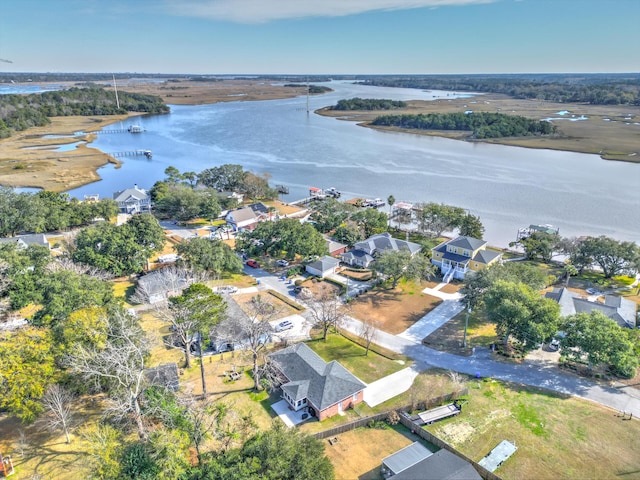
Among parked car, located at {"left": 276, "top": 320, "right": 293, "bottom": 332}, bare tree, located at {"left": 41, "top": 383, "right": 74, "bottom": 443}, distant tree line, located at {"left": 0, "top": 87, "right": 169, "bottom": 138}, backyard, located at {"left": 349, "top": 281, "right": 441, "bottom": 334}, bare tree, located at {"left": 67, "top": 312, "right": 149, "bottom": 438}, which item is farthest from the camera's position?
distant tree line, located at {"left": 0, "top": 87, "right": 169, "bottom": 138}

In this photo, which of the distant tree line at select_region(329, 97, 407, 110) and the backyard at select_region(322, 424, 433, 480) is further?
the distant tree line at select_region(329, 97, 407, 110)

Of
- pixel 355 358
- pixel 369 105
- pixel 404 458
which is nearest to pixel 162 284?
pixel 355 358

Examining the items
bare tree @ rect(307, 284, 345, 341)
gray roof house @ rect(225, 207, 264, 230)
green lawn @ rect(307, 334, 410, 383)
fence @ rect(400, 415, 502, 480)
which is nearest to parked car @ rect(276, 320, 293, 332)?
bare tree @ rect(307, 284, 345, 341)

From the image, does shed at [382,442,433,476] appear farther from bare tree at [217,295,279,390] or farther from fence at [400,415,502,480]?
bare tree at [217,295,279,390]

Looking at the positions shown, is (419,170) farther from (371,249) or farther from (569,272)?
(569,272)

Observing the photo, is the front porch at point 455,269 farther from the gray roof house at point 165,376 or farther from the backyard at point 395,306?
the gray roof house at point 165,376

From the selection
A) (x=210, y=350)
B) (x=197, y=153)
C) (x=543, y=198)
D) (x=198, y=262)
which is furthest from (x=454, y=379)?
(x=197, y=153)

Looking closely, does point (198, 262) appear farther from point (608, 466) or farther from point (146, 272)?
point (608, 466)
